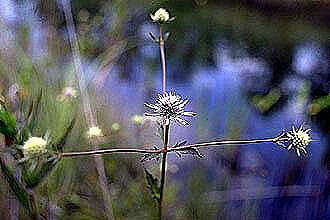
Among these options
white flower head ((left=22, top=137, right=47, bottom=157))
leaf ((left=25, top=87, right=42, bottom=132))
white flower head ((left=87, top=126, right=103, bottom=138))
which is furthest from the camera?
white flower head ((left=87, top=126, right=103, bottom=138))

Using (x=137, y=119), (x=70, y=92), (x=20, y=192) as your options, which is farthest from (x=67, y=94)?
(x=20, y=192)

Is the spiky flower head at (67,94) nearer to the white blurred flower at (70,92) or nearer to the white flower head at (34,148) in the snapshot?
the white blurred flower at (70,92)

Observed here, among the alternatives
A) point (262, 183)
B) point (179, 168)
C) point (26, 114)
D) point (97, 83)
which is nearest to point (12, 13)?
point (97, 83)

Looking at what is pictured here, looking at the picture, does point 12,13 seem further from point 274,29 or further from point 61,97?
point 274,29

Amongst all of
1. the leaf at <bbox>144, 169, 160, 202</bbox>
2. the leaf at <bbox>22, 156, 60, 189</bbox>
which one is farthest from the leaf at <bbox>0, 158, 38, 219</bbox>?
the leaf at <bbox>144, 169, 160, 202</bbox>

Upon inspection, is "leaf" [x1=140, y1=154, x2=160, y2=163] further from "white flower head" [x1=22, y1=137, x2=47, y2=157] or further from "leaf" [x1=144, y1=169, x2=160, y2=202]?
"white flower head" [x1=22, y1=137, x2=47, y2=157]

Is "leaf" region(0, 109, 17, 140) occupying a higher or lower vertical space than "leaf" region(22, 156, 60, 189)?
higher

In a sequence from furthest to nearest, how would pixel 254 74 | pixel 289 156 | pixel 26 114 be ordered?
pixel 254 74
pixel 289 156
pixel 26 114
